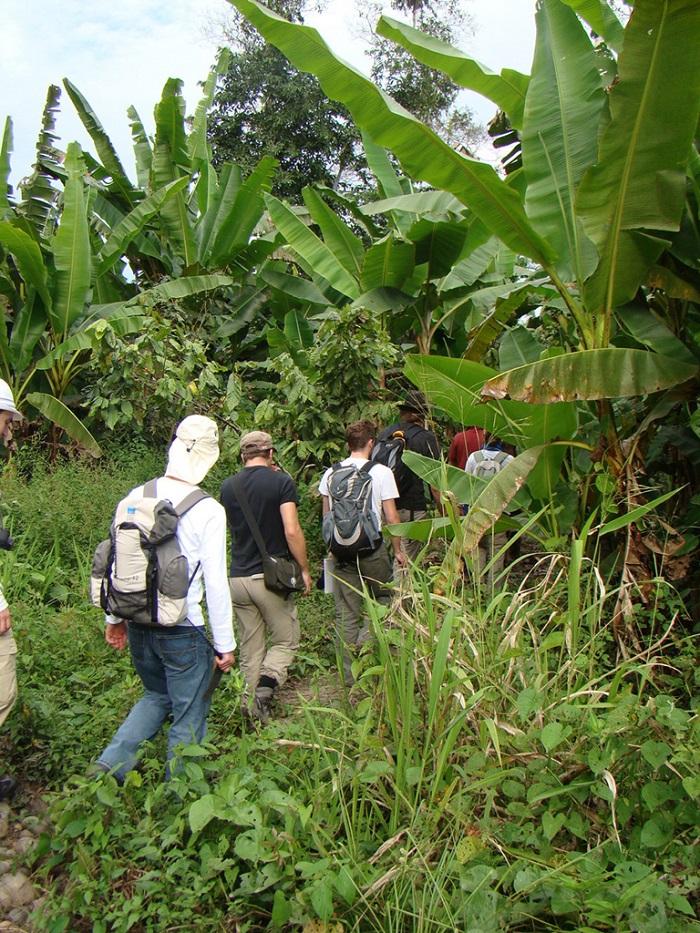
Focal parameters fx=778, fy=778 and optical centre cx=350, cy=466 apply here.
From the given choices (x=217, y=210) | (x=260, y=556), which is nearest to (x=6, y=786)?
(x=260, y=556)

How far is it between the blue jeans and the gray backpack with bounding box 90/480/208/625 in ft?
0.42

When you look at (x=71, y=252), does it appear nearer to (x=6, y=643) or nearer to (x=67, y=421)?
(x=67, y=421)

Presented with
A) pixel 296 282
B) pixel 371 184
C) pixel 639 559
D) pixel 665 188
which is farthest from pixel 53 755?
pixel 371 184

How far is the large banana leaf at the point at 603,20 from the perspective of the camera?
4.64m

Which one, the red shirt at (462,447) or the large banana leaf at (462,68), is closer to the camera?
the large banana leaf at (462,68)

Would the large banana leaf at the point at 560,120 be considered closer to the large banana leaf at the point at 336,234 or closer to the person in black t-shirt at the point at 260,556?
the person in black t-shirt at the point at 260,556

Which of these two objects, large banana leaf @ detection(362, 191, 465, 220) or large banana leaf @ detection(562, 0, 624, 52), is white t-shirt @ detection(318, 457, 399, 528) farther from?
large banana leaf @ detection(562, 0, 624, 52)

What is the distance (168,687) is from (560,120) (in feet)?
12.0

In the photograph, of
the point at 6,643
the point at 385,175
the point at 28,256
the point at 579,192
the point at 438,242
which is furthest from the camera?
the point at 385,175

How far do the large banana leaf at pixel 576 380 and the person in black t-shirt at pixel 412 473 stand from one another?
5.61ft

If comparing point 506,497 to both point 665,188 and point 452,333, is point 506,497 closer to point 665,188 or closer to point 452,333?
point 665,188

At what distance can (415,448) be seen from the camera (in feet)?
18.7

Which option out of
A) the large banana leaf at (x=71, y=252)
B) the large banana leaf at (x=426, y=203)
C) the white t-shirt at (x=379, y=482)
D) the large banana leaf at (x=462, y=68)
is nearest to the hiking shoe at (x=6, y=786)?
the white t-shirt at (x=379, y=482)

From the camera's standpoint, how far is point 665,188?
3975 mm
